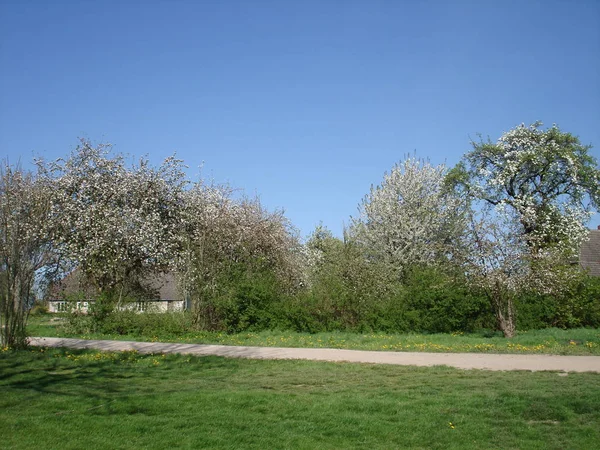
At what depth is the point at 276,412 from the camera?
736 centimetres

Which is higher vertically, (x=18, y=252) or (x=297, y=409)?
(x=18, y=252)

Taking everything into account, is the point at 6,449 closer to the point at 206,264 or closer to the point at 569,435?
the point at 569,435

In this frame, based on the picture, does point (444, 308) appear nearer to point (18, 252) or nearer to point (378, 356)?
point (378, 356)

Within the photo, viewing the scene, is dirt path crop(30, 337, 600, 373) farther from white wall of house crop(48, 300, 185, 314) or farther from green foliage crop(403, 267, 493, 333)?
green foliage crop(403, 267, 493, 333)

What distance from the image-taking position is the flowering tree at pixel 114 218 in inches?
893

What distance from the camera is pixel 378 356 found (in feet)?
43.9

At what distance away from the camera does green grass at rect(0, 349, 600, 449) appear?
6.26 m

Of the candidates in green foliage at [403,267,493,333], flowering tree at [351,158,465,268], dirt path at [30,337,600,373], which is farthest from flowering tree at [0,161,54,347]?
flowering tree at [351,158,465,268]

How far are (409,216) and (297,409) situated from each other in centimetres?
2536

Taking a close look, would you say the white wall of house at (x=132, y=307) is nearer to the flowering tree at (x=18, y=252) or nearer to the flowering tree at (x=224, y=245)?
the flowering tree at (x=224, y=245)

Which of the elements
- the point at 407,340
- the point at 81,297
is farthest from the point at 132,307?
the point at 407,340

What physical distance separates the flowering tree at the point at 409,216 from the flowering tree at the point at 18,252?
19317mm

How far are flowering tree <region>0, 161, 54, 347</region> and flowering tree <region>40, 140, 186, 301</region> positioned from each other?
269 inches

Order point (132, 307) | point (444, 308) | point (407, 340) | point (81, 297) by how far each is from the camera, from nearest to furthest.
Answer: point (407, 340) → point (444, 308) → point (81, 297) → point (132, 307)
